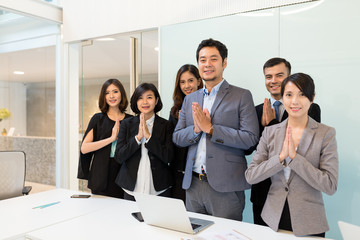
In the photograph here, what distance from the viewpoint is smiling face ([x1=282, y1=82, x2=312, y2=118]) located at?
171 cm

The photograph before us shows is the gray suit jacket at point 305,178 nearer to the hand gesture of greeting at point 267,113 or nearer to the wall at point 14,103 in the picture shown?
the hand gesture of greeting at point 267,113

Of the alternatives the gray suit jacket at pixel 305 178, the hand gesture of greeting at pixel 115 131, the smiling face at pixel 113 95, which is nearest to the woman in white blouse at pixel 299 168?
the gray suit jacket at pixel 305 178

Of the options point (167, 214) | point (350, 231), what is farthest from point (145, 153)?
point (350, 231)

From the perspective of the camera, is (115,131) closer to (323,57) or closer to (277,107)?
(277,107)

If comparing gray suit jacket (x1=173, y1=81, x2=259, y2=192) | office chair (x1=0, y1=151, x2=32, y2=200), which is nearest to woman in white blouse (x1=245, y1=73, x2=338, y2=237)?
gray suit jacket (x1=173, y1=81, x2=259, y2=192)

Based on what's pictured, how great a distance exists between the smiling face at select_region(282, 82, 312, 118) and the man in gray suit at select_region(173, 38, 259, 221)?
369 mm

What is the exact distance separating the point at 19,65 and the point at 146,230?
11.2ft

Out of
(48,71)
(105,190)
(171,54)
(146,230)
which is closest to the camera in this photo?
(146,230)

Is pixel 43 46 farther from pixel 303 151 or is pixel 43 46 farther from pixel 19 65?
pixel 303 151

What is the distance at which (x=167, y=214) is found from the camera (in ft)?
5.29

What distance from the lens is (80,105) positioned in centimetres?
447

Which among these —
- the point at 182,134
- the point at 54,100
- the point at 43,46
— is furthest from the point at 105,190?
the point at 43,46

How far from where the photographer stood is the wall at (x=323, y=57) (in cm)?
263

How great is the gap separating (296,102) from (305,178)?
1.42ft
